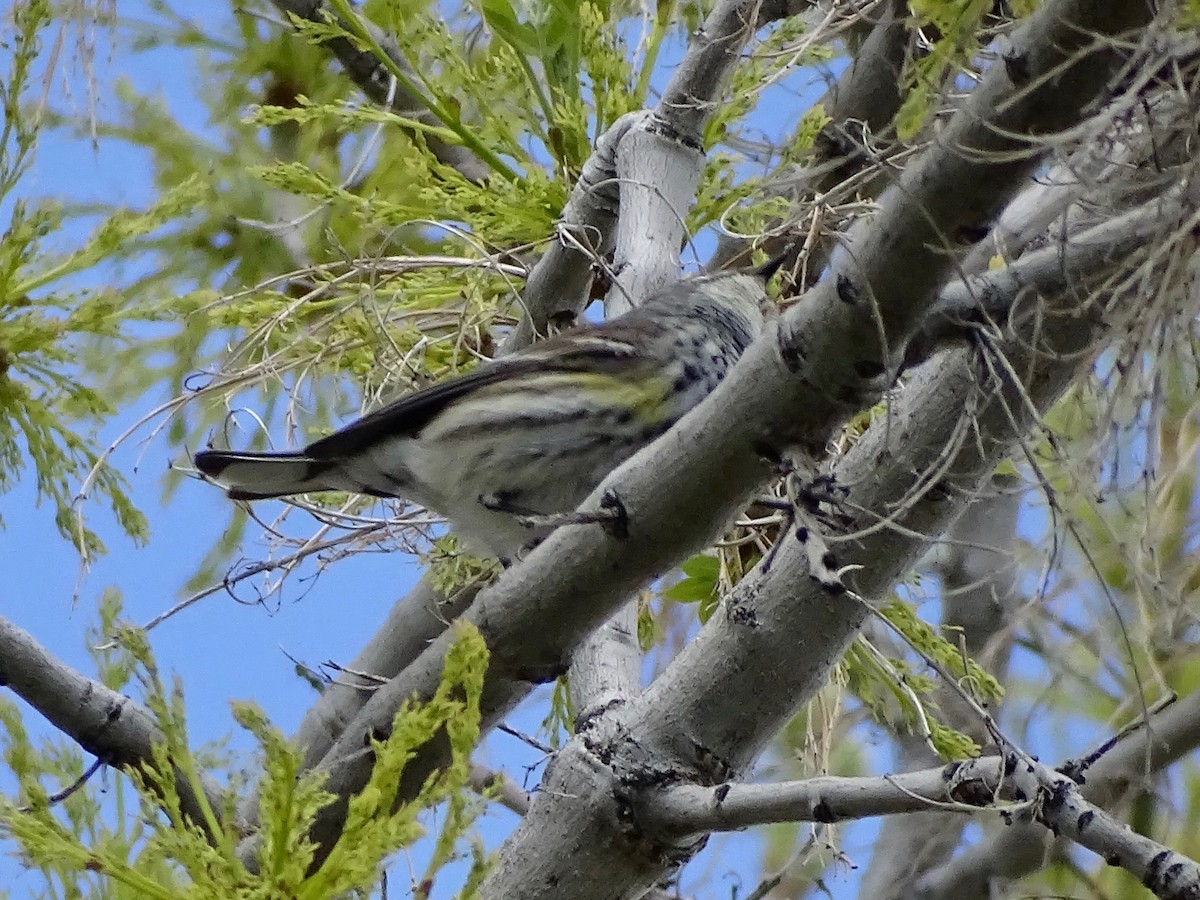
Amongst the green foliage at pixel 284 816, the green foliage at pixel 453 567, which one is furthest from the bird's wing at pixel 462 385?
the green foliage at pixel 284 816

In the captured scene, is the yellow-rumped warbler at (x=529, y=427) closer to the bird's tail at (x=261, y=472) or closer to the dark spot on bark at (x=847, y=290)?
the bird's tail at (x=261, y=472)

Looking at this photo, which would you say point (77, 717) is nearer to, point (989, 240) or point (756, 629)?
point (756, 629)

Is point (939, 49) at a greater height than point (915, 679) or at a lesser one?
lesser

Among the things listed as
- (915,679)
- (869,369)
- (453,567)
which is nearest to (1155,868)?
(869,369)

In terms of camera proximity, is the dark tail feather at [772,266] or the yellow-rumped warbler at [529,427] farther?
the dark tail feather at [772,266]

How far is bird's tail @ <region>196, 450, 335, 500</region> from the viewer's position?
1.88 m

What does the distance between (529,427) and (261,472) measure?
0.36 metres

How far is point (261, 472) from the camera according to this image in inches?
74.5

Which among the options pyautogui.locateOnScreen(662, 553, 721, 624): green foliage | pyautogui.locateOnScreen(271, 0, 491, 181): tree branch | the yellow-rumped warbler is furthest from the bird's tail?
pyautogui.locateOnScreen(271, 0, 491, 181): tree branch

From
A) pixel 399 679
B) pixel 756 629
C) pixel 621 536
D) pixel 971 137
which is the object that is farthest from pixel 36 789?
pixel 971 137

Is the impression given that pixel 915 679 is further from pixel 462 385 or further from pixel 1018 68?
pixel 1018 68

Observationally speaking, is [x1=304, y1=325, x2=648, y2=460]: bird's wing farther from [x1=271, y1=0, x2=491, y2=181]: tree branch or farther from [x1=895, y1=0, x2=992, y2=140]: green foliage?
[x1=895, y1=0, x2=992, y2=140]: green foliage

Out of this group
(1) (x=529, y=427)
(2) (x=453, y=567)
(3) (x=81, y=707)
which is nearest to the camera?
(3) (x=81, y=707)

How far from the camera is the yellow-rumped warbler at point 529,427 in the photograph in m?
1.79
